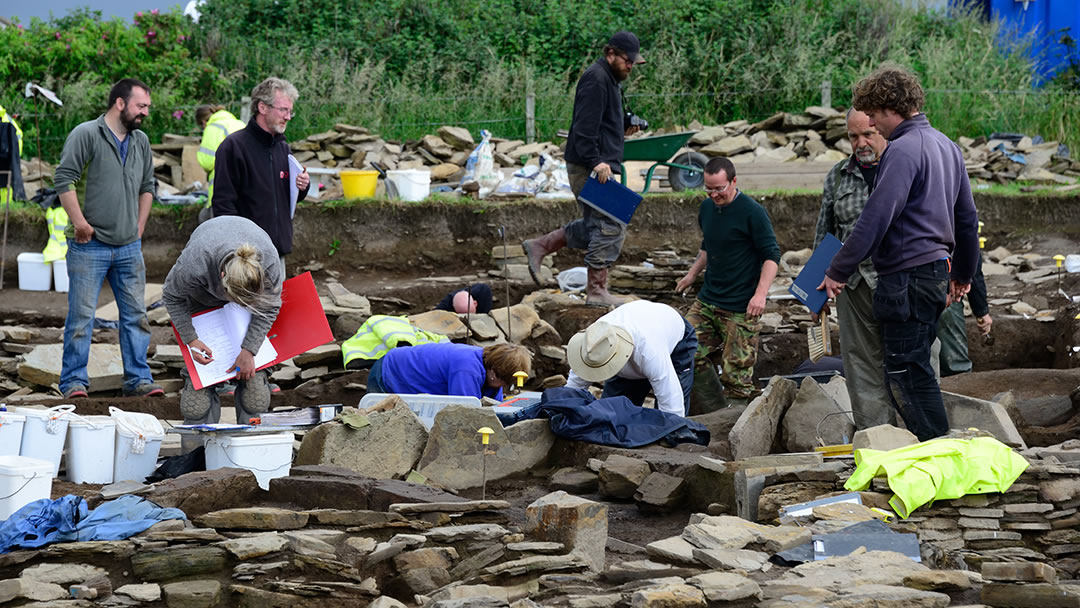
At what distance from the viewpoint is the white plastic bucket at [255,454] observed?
17.7 ft

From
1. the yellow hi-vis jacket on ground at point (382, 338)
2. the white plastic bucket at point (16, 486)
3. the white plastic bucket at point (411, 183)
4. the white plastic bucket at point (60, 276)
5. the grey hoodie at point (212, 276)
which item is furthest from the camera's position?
the white plastic bucket at point (411, 183)

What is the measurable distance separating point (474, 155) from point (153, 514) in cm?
894

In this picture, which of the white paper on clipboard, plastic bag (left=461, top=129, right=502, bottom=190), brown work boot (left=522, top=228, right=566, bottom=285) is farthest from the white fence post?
the white paper on clipboard

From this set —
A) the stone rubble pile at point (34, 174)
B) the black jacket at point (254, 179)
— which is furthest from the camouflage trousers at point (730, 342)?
the stone rubble pile at point (34, 174)

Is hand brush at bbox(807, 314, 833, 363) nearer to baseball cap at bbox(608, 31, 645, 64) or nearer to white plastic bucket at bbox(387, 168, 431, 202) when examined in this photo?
baseball cap at bbox(608, 31, 645, 64)

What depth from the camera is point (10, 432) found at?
5.28 m

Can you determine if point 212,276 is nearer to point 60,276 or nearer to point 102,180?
point 102,180

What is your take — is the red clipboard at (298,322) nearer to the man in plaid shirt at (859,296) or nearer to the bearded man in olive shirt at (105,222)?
the bearded man in olive shirt at (105,222)

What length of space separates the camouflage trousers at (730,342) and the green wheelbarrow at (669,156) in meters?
3.91

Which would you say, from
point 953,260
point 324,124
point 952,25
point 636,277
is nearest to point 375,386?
point 953,260

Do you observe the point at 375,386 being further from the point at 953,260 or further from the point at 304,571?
the point at 953,260

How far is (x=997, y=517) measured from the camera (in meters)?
4.68

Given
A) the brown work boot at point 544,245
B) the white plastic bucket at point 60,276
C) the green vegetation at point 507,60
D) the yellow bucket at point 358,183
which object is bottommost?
the white plastic bucket at point 60,276

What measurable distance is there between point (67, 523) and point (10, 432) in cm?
123
